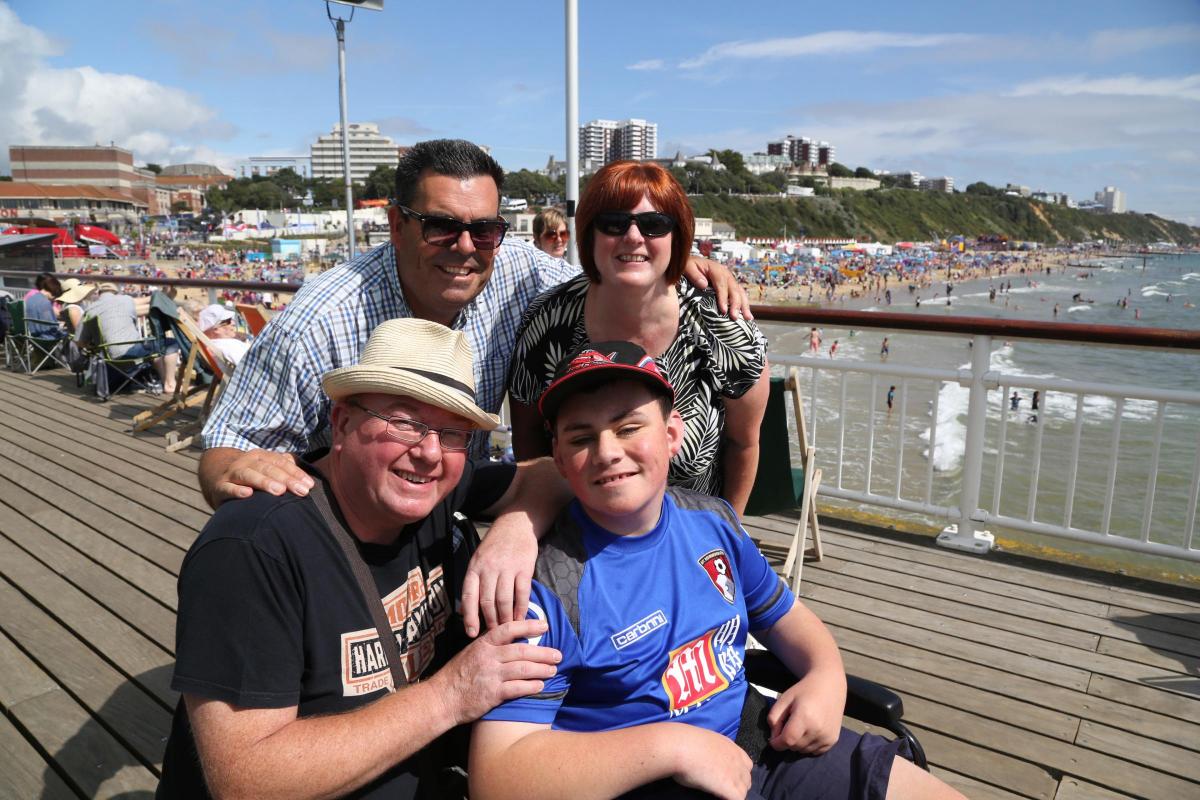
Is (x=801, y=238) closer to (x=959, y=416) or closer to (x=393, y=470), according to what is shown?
(x=959, y=416)

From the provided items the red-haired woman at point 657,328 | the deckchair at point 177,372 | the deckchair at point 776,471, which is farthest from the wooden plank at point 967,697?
the deckchair at point 177,372

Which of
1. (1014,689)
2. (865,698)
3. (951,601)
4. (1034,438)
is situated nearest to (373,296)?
(865,698)

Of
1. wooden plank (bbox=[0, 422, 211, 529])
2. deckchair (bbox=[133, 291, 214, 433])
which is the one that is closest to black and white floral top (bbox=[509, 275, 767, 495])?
wooden plank (bbox=[0, 422, 211, 529])

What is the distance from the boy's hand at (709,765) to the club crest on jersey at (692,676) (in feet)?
0.26

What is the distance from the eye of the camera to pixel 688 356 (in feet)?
7.25

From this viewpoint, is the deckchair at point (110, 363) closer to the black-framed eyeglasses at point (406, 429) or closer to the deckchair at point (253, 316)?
the deckchair at point (253, 316)

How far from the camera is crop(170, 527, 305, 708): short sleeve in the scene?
3.85ft

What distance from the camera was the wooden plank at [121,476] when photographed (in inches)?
174

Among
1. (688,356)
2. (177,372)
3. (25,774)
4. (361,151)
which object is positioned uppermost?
(361,151)

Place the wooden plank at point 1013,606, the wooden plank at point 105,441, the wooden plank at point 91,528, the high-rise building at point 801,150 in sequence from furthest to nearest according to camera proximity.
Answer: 1. the high-rise building at point 801,150
2. the wooden plank at point 105,441
3. the wooden plank at point 91,528
4. the wooden plank at point 1013,606

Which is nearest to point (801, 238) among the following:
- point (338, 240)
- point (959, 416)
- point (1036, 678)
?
point (338, 240)

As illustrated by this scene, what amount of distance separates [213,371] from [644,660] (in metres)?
6.22

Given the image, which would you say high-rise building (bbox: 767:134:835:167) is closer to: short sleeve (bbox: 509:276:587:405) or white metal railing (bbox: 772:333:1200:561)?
white metal railing (bbox: 772:333:1200:561)

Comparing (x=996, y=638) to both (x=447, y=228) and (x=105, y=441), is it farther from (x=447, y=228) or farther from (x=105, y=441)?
(x=105, y=441)
